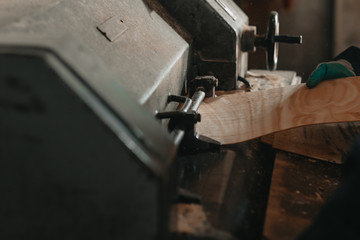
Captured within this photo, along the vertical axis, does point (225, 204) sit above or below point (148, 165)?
below

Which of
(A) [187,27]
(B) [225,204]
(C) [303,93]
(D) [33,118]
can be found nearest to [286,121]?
(C) [303,93]

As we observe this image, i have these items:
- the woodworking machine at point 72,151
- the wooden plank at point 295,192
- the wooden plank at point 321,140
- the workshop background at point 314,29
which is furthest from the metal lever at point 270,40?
the workshop background at point 314,29

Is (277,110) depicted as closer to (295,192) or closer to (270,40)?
(295,192)

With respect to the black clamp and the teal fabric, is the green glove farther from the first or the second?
the black clamp

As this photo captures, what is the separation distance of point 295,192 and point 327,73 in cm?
69

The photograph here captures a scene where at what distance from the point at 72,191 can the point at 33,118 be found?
166 millimetres

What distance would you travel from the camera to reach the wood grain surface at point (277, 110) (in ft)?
5.15

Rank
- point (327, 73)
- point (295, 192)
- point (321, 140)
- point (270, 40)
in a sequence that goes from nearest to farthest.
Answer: point (295, 192)
point (321, 140)
point (327, 73)
point (270, 40)

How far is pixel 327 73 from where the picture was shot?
1775 millimetres

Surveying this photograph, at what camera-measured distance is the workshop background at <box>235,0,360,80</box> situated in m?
4.08

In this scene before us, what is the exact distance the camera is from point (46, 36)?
0.88 m

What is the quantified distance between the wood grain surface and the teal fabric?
3 centimetres

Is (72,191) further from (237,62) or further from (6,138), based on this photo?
(237,62)

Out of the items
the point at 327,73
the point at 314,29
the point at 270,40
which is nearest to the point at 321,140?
the point at 327,73
